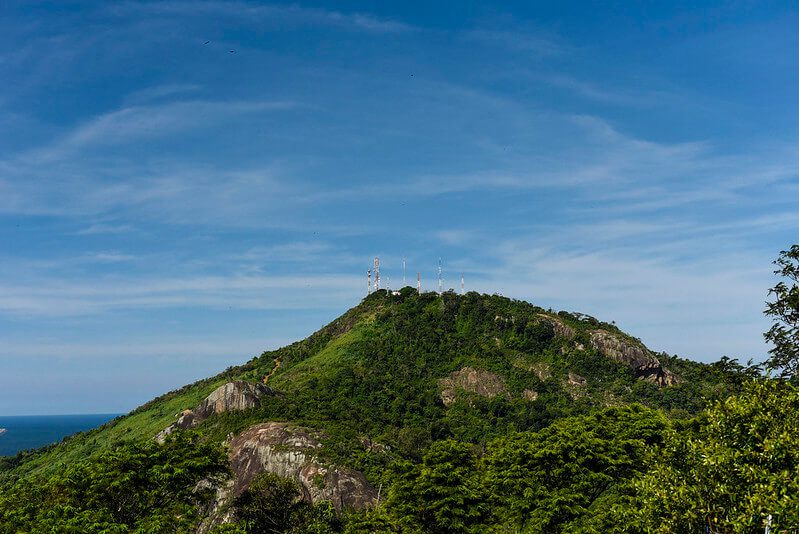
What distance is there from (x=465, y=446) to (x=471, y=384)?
102 metres

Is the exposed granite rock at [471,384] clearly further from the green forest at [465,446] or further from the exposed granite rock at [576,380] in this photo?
the exposed granite rock at [576,380]

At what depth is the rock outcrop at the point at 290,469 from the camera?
3258 inches

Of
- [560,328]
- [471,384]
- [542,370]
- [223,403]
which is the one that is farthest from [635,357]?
[223,403]

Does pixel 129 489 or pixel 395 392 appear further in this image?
pixel 395 392

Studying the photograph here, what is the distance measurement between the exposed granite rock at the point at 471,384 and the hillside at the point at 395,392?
0.33 metres

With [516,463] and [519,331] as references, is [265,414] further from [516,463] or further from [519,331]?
[519,331]

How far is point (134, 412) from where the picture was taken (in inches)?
6634

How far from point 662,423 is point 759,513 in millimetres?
38309

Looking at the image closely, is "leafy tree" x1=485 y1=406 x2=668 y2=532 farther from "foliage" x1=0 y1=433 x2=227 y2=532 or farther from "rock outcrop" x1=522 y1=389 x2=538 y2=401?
"rock outcrop" x1=522 y1=389 x2=538 y2=401

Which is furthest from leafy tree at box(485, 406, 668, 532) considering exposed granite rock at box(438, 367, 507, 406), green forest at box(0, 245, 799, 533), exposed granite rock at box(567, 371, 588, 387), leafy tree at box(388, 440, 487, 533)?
exposed granite rock at box(567, 371, 588, 387)

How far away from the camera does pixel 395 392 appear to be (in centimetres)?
14500


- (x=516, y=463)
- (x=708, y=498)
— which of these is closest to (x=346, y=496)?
(x=516, y=463)

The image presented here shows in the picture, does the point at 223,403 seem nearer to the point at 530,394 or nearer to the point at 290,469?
the point at 290,469

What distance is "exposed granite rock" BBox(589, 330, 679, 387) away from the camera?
162 m
